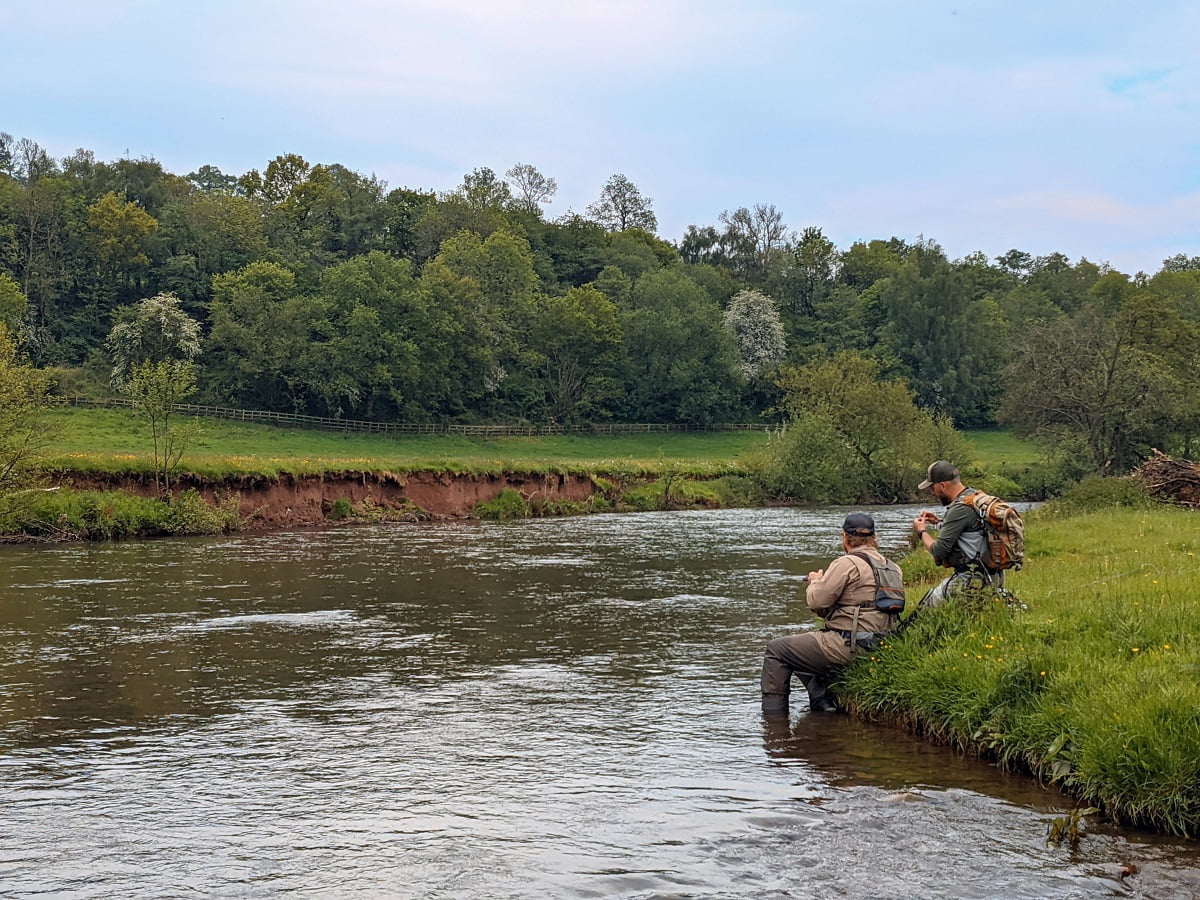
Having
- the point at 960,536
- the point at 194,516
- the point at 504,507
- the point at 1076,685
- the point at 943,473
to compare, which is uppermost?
the point at 943,473

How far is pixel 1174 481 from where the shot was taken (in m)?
29.0

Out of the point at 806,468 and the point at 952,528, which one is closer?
the point at 952,528

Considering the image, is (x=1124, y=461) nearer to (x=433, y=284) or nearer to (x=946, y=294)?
(x=433, y=284)

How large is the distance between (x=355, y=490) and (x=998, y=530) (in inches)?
1331

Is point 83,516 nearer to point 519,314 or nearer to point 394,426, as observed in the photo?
point 394,426

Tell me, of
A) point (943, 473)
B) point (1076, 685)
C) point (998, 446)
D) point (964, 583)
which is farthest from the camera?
point (998, 446)

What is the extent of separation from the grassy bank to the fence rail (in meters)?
68.5

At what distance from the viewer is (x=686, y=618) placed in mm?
18688

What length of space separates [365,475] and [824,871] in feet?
123

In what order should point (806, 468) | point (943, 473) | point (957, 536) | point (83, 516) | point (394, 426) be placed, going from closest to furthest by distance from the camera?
point (957, 536) → point (943, 473) → point (83, 516) → point (806, 468) → point (394, 426)

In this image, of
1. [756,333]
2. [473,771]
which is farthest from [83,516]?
[756,333]

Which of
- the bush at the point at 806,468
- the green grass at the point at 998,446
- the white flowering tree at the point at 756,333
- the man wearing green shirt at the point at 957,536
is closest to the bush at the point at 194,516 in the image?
the man wearing green shirt at the point at 957,536

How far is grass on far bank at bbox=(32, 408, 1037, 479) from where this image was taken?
39969 millimetres

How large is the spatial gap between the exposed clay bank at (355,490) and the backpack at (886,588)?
29568 mm
